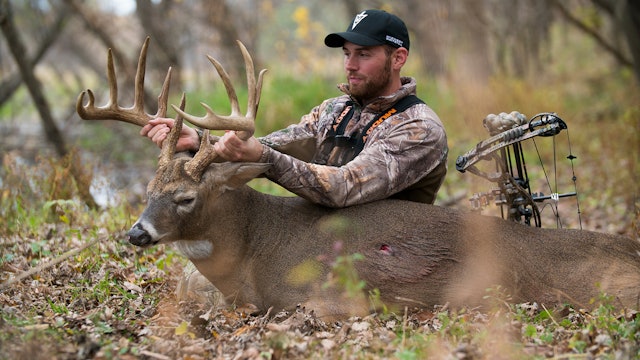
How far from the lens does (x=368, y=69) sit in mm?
5070

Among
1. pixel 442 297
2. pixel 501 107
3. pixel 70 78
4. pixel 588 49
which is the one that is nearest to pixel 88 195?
pixel 442 297

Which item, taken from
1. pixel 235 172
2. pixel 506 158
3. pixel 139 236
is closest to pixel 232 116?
pixel 235 172

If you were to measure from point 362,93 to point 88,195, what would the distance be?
11.6 ft

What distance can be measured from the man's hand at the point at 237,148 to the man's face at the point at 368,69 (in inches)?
39.4

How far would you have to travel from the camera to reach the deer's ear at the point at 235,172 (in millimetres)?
4449

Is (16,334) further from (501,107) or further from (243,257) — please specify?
(501,107)

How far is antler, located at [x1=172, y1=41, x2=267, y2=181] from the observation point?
14.0 ft

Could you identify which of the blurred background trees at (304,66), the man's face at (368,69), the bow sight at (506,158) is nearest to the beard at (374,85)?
the man's face at (368,69)

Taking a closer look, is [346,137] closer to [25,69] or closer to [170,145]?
[170,145]

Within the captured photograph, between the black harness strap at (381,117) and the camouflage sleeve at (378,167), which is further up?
the black harness strap at (381,117)

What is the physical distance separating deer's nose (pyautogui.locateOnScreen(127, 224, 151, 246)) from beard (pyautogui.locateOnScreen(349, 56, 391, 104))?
5.82 ft

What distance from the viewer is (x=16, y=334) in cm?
379

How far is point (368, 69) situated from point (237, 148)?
1.20m

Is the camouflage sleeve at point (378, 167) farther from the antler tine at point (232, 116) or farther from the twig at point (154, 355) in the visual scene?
the twig at point (154, 355)
